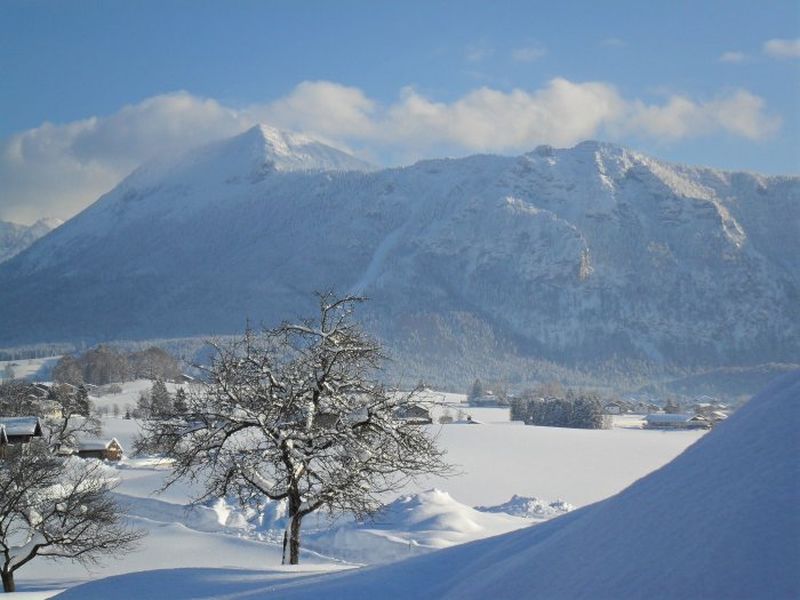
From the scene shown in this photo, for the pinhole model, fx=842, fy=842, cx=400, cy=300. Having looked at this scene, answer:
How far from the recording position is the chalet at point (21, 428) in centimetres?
5597

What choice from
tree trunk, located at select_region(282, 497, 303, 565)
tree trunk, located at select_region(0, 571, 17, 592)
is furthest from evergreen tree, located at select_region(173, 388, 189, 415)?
tree trunk, located at select_region(0, 571, 17, 592)

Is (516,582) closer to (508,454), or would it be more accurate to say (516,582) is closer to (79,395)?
(508,454)

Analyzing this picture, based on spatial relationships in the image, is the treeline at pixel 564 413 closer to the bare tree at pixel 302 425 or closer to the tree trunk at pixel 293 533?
the bare tree at pixel 302 425

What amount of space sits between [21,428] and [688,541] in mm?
59181

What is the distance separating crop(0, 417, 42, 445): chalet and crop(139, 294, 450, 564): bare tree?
46.0 meters

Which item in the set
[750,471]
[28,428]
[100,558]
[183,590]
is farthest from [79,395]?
[750,471]

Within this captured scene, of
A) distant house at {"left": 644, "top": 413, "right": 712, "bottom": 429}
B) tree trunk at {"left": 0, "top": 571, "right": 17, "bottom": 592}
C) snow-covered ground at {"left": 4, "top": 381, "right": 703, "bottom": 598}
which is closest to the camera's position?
tree trunk at {"left": 0, "top": 571, "right": 17, "bottom": 592}

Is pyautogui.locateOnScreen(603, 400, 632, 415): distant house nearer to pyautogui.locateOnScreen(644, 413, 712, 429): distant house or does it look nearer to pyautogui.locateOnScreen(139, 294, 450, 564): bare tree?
pyautogui.locateOnScreen(644, 413, 712, 429): distant house

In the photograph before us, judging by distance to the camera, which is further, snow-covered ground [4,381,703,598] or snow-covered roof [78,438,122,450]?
snow-covered roof [78,438,122,450]

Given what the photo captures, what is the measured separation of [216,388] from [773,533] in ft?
37.0

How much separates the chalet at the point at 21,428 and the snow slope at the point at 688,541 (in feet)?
178

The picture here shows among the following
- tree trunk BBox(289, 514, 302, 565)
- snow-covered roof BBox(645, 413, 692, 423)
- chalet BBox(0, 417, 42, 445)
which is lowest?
snow-covered roof BBox(645, 413, 692, 423)

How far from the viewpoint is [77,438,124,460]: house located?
6612 centimetres

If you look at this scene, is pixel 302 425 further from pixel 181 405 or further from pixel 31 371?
pixel 31 371
